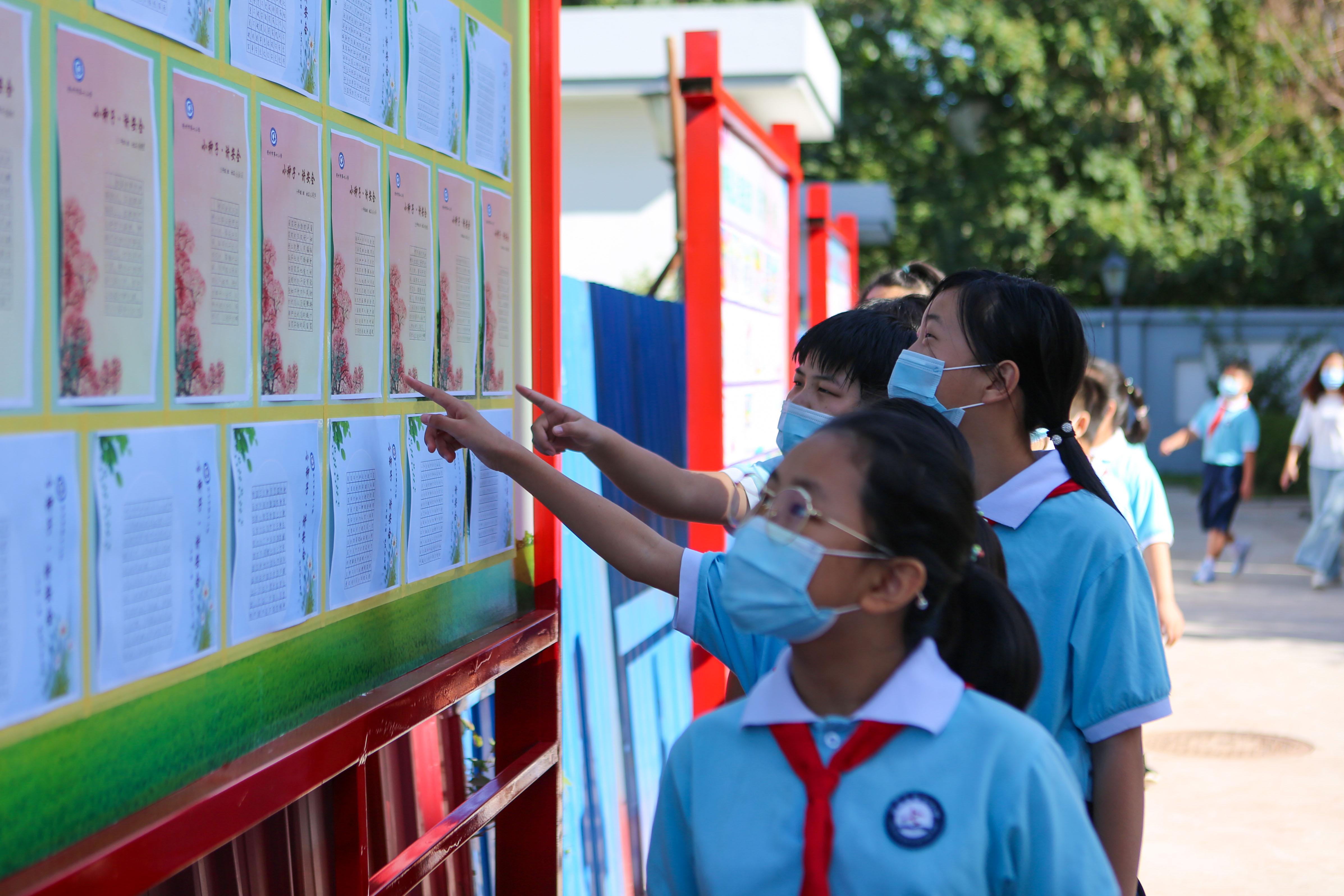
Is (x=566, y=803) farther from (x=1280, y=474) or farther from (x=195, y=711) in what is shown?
(x=1280, y=474)

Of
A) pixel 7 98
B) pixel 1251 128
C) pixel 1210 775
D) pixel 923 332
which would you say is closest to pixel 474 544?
pixel 923 332

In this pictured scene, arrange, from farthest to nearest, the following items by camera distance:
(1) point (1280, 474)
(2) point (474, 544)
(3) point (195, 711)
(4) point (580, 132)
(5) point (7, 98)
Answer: (1) point (1280, 474), (4) point (580, 132), (2) point (474, 544), (3) point (195, 711), (5) point (7, 98)

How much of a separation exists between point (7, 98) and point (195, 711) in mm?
694

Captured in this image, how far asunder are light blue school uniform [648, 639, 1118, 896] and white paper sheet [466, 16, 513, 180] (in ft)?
4.02

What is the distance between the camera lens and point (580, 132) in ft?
56.3

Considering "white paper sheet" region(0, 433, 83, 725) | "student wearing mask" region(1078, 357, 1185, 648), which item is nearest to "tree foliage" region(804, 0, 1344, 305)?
"student wearing mask" region(1078, 357, 1185, 648)

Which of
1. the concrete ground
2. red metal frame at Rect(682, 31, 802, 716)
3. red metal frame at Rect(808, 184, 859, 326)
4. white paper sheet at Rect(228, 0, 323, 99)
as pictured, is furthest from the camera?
red metal frame at Rect(808, 184, 859, 326)

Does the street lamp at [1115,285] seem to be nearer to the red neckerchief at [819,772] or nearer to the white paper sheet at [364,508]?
the white paper sheet at [364,508]

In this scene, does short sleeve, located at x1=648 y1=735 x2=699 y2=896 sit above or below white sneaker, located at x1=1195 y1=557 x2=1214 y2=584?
above

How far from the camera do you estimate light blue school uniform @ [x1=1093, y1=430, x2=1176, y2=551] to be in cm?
468

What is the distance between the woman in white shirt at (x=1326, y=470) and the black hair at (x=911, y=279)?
24.4 ft

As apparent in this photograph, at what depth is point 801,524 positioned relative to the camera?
1489mm

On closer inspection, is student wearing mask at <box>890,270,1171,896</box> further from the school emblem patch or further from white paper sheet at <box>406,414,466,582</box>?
white paper sheet at <box>406,414,466,582</box>

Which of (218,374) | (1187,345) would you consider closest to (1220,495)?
(218,374)
